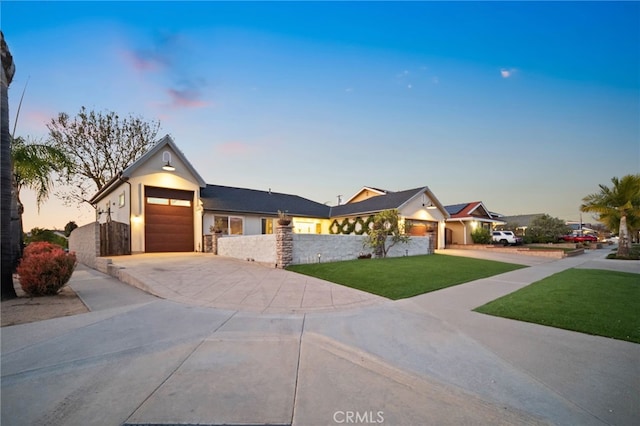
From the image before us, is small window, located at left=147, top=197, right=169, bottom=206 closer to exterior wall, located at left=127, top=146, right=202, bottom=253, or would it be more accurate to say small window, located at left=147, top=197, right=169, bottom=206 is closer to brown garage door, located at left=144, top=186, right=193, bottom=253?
brown garage door, located at left=144, top=186, right=193, bottom=253

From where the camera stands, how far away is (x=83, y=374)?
3086 millimetres

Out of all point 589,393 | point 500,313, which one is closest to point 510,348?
point 589,393

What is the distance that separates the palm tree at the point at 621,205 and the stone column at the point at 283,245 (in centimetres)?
2285

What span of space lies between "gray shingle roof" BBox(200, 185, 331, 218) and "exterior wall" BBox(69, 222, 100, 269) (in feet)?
18.9

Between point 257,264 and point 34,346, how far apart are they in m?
8.55

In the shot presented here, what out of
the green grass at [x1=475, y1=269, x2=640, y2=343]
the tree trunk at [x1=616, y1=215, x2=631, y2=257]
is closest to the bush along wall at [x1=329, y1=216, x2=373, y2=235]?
the green grass at [x1=475, y1=269, x2=640, y2=343]

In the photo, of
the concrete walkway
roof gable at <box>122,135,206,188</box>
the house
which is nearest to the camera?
the concrete walkway

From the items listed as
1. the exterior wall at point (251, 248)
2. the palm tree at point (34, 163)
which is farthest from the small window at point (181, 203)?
the palm tree at point (34, 163)

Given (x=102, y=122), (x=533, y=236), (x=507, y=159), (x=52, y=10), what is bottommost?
(x=533, y=236)

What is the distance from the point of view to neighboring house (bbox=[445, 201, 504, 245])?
88.6ft

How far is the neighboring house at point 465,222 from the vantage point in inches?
1064

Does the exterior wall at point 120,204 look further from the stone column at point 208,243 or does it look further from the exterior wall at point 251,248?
the exterior wall at point 251,248

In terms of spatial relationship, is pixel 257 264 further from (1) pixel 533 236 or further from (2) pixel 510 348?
(1) pixel 533 236

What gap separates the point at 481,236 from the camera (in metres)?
26.0
